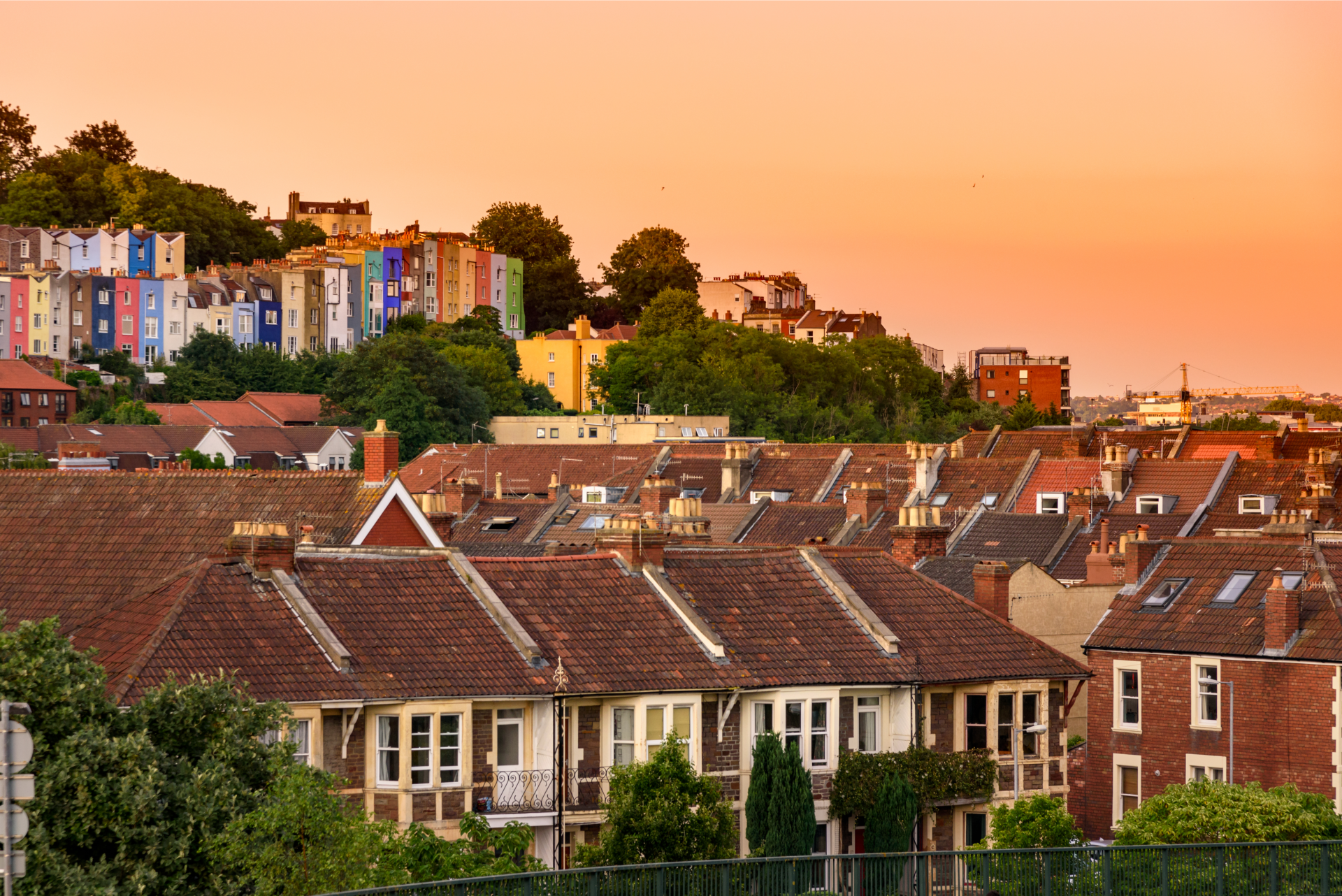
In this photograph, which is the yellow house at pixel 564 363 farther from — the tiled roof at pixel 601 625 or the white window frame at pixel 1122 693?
the tiled roof at pixel 601 625

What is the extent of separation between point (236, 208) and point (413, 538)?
153 m

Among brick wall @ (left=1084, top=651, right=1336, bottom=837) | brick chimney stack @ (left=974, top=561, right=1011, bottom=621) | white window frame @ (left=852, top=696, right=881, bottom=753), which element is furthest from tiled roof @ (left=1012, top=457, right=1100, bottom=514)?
white window frame @ (left=852, top=696, right=881, bottom=753)

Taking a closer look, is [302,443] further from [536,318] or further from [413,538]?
[413,538]

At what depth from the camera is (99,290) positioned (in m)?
154

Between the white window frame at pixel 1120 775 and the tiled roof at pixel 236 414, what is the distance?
3933 inches

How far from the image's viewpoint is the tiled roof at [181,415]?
134250 mm

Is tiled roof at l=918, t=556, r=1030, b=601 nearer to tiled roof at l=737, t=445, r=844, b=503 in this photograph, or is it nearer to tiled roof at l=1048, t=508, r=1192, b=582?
tiled roof at l=1048, t=508, r=1192, b=582

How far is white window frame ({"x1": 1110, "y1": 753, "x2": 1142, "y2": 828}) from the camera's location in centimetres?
4134

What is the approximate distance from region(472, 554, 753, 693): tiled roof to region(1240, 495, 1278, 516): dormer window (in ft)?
125

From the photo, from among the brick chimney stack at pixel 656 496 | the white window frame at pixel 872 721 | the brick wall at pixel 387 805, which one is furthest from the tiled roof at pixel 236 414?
the brick wall at pixel 387 805

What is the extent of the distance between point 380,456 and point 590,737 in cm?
1253

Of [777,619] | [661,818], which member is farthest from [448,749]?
[777,619]

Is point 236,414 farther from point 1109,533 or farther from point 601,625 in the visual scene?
point 601,625

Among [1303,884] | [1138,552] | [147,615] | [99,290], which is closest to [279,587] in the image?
[147,615]
